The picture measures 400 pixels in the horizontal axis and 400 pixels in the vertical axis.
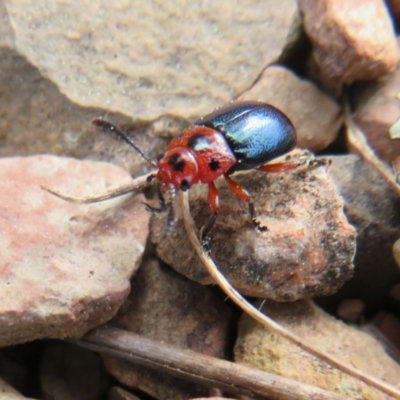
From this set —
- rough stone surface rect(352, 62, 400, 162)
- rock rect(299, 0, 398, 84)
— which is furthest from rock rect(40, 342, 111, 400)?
rock rect(299, 0, 398, 84)

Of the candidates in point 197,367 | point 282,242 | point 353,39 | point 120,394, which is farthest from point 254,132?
point 120,394

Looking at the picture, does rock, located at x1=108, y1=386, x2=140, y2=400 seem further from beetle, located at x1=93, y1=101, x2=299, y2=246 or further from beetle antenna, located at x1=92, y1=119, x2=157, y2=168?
beetle antenna, located at x1=92, y1=119, x2=157, y2=168

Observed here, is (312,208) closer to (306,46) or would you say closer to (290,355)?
(290,355)

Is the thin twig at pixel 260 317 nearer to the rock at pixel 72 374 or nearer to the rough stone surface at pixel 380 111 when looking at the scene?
the rock at pixel 72 374

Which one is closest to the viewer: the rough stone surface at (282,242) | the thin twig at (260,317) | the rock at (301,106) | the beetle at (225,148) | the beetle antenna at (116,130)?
the thin twig at (260,317)

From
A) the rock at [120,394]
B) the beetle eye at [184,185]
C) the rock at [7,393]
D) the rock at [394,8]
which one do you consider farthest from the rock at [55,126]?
the rock at [394,8]

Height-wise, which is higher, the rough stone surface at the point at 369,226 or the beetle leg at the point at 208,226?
the rough stone surface at the point at 369,226
